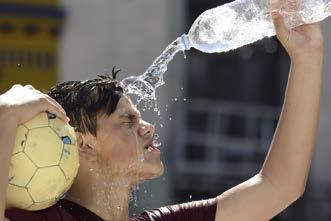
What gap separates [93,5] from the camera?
12.1 m

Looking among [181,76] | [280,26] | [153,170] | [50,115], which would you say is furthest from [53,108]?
[181,76]

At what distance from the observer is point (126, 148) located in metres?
4.01

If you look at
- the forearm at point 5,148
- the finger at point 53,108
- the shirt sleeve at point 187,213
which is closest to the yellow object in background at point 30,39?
the shirt sleeve at point 187,213

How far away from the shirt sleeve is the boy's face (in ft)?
0.46

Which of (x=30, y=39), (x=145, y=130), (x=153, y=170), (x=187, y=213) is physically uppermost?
(x=145, y=130)

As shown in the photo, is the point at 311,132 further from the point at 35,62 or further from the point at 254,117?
the point at 254,117

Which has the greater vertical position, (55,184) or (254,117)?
(55,184)

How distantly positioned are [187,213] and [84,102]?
51cm

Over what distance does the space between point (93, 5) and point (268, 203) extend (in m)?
8.10

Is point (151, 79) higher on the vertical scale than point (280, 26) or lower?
lower

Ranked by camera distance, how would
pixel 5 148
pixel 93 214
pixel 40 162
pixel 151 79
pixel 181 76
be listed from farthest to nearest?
1. pixel 181 76
2. pixel 151 79
3. pixel 93 214
4. pixel 40 162
5. pixel 5 148

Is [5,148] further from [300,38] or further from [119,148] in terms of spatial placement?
[300,38]

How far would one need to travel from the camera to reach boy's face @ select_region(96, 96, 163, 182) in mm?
3998

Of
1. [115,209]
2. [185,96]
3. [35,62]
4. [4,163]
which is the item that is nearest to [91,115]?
[115,209]
